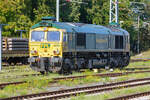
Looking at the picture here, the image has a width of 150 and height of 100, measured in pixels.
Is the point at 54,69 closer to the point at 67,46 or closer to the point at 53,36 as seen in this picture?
the point at 67,46

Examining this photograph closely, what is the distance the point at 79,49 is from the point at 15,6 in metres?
21.1

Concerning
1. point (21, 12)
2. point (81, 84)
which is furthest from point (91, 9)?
point (81, 84)

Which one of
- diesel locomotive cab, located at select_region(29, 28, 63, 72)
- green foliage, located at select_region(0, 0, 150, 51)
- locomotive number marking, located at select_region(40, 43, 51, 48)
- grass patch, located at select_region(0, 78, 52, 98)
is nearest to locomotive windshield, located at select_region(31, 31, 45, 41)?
diesel locomotive cab, located at select_region(29, 28, 63, 72)

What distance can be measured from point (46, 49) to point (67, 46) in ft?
4.18

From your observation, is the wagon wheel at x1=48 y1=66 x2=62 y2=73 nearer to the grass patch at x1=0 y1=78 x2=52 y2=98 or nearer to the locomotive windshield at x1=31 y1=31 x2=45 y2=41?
the locomotive windshield at x1=31 y1=31 x2=45 y2=41

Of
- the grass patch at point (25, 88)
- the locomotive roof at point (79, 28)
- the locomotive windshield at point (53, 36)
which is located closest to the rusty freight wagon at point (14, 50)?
the locomotive roof at point (79, 28)

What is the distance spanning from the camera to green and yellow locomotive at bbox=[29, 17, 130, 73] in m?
21.2

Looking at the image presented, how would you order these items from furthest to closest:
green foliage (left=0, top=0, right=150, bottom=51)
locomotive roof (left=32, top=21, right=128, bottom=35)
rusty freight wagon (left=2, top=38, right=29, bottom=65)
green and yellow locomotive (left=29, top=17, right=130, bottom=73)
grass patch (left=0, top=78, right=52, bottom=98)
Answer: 1. green foliage (left=0, top=0, right=150, bottom=51)
2. rusty freight wagon (left=2, top=38, right=29, bottom=65)
3. locomotive roof (left=32, top=21, right=128, bottom=35)
4. green and yellow locomotive (left=29, top=17, right=130, bottom=73)
5. grass patch (left=0, top=78, right=52, bottom=98)

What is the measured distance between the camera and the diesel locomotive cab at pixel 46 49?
2108cm

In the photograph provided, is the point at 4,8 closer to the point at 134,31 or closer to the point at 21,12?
the point at 21,12

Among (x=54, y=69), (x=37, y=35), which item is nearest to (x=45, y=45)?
(x=37, y=35)

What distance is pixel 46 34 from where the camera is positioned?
2166cm

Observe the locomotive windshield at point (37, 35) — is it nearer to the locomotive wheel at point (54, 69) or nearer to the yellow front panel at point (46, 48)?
the yellow front panel at point (46, 48)

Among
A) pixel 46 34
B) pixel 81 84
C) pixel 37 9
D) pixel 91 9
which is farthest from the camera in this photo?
pixel 91 9
